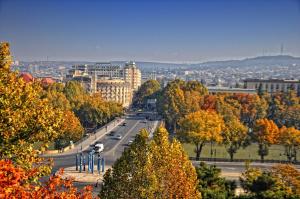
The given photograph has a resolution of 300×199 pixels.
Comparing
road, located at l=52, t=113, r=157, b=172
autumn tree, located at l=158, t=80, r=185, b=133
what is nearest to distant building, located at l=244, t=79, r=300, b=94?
road, located at l=52, t=113, r=157, b=172

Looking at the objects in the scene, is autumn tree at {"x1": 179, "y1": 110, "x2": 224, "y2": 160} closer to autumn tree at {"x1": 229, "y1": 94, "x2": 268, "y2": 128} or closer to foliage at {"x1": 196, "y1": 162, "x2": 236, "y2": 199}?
foliage at {"x1": 196, "y1": 162, "x2": 236, "y2": 199}

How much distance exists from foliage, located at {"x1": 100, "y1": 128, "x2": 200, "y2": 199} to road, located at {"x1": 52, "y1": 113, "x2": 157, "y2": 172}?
22.9 meters

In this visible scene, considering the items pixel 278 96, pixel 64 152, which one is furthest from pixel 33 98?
pixel 278 96

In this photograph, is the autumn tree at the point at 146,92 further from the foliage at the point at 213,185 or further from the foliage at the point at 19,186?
the foliage at the point at 19,186

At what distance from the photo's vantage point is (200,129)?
1604 inches

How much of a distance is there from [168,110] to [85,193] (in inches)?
1965

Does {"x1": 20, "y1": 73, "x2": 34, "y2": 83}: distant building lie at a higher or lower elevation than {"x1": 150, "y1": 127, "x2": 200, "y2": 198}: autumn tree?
higher

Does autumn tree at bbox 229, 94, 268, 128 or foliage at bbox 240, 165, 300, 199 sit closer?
foliage at bbox 240, 165, 300, 199

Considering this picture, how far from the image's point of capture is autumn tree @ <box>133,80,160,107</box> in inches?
4049

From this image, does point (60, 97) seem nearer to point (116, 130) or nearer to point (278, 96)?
point (116, 130)

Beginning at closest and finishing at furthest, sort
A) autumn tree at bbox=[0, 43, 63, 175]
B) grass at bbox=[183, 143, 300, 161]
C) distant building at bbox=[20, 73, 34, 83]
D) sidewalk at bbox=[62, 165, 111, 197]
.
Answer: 1. autumn tree at bbox=[0, 43, 63, 175]
2. distant building at bbox=[20, 73, 34, 83]
3. sidewalk at bbox=[62, 165, 111, 197]
4. grass at bbox=[183, 143, 300, 161]

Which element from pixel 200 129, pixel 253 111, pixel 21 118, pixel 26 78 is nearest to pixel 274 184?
pixel 21 118

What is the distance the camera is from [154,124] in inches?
2657

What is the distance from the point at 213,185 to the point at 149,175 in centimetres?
913
